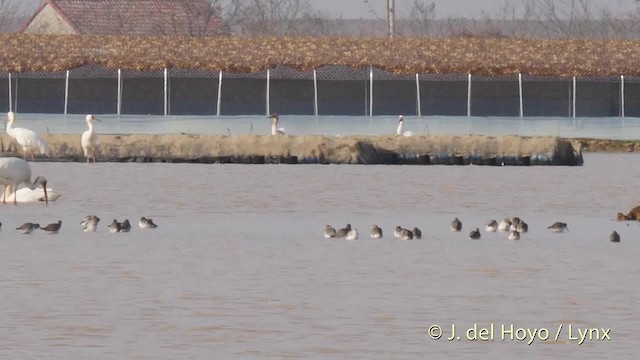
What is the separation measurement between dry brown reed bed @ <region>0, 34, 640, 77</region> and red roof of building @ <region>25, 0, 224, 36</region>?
2923 cm

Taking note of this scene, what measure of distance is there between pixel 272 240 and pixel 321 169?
15687mm

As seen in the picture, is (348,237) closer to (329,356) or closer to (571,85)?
(329,356)

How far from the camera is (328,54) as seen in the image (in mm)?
54312

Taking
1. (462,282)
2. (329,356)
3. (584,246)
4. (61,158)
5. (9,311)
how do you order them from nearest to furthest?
(329,356) < (9,311) < (462,282) < (584,246) < (61,158)

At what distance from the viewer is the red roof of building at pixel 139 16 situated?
87.1 metres

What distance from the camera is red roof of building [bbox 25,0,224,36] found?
286 ft

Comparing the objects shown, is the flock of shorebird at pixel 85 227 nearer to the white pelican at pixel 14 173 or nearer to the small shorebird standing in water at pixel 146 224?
the small shorebird standing in water at pixel 146 224

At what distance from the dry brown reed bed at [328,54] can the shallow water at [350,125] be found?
20.8ft

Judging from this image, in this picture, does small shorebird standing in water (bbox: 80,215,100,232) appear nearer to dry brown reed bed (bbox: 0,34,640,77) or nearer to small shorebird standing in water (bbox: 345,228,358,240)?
small shorebird standing in water (bbox: 345,228,358,240)

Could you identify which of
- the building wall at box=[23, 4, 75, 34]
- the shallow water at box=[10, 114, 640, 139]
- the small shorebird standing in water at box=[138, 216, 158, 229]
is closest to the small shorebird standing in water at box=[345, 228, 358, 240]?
the small shorebird standing in water at box=[138, 216, 158, 229]

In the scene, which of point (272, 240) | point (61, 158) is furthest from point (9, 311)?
point (61, 158)

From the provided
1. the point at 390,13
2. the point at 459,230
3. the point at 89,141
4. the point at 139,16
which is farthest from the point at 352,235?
the point at 139,16

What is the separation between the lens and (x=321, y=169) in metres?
32.7

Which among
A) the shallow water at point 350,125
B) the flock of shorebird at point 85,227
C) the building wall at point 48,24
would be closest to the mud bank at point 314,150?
the shallow water at point 350,125
